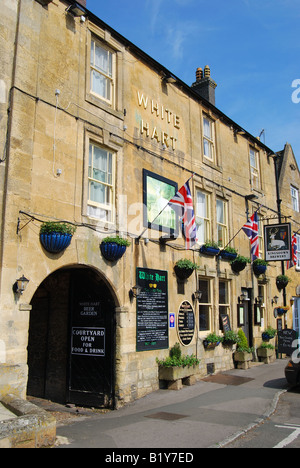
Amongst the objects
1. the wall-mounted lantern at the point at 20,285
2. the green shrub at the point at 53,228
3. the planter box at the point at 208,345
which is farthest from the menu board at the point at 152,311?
the wall-mounted lantern at the point at 20,285

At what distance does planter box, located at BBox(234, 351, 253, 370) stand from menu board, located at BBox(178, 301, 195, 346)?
312cm

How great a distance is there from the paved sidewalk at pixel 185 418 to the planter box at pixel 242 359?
87.1 inches

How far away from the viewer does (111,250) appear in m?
10.6

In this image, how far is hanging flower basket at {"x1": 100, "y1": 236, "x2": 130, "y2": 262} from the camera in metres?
10.5

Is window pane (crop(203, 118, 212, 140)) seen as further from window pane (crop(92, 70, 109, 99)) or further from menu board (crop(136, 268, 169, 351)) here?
menu board (crop(136, 268, 169, 351))

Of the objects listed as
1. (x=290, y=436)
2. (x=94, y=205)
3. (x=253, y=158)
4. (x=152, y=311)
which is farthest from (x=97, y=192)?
(x=253, y=158)

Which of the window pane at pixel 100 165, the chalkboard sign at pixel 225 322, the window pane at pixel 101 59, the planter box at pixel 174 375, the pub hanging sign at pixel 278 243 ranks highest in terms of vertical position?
the window pane at pixel 101 59

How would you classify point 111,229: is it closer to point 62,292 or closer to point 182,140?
point 62,292

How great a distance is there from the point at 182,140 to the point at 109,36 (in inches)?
167

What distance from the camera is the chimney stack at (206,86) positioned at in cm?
1889

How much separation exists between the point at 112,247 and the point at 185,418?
4272mm

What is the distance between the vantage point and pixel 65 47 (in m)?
10.5

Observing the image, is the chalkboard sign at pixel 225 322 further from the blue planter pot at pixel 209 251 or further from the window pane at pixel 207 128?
the window pane at pixel 207 128

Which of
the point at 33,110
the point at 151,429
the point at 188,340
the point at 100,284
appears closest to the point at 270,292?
the point at 188,340
